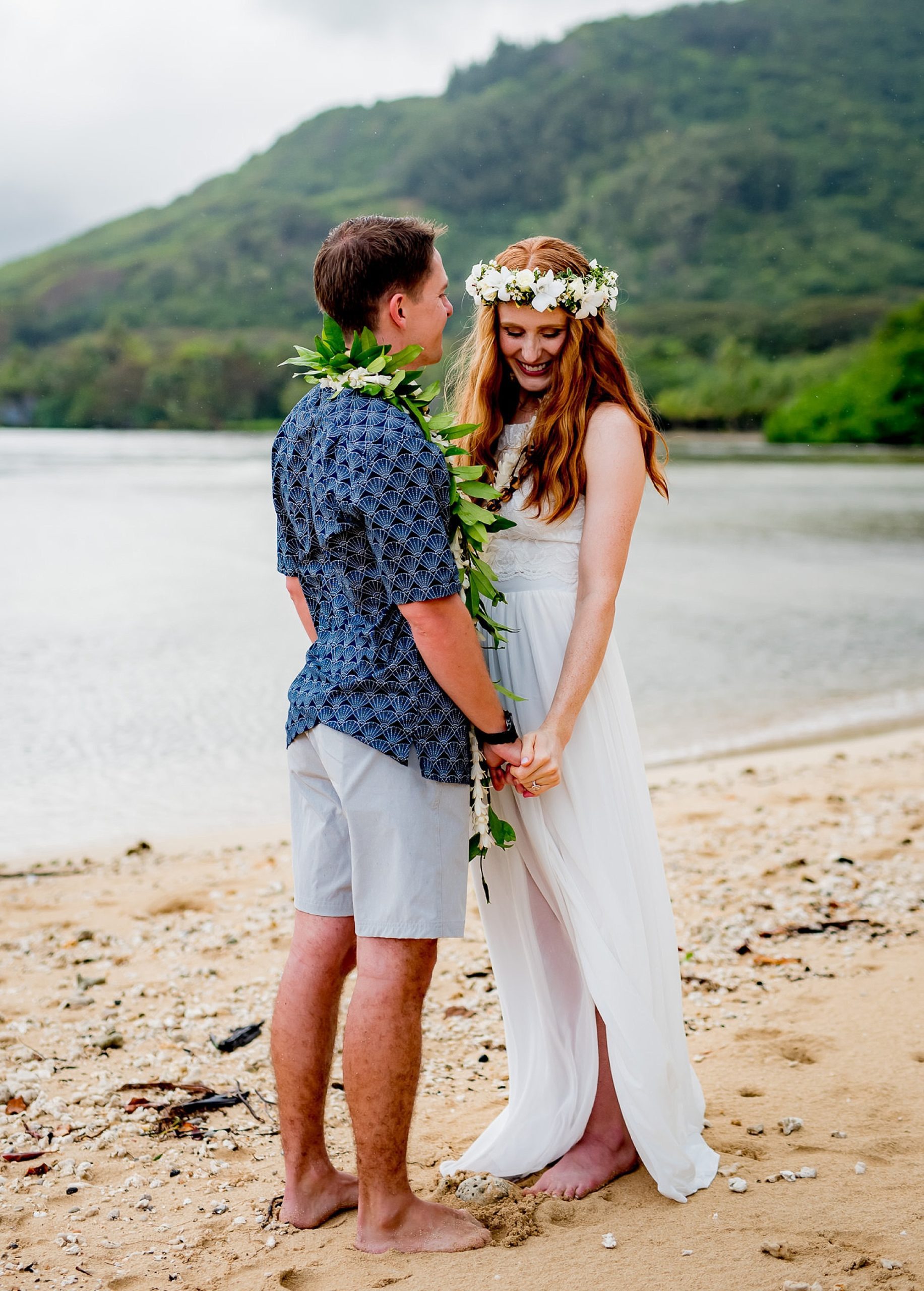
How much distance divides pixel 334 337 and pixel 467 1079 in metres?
2.42

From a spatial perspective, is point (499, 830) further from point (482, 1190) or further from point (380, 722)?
point (482, 1190)

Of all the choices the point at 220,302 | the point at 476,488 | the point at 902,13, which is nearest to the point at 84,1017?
the point at 476,488

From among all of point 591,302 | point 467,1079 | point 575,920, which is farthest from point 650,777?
point 591,302

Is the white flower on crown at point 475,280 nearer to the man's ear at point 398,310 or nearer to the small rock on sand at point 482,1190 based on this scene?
the man's ear at point 398,310

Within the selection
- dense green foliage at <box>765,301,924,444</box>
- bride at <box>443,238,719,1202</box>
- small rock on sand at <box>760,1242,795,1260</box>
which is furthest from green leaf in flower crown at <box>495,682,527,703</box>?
dense green foliage at <box>765,301,924,444</box>

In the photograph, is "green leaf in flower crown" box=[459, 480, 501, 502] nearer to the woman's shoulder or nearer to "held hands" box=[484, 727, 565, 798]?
the woman's shoulder

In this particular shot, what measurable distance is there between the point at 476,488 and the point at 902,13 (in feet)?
735

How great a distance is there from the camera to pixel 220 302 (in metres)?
118

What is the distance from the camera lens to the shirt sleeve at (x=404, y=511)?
7.75 ft

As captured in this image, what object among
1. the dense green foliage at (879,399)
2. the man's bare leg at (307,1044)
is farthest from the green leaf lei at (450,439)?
the dense green foliage at (879,399)

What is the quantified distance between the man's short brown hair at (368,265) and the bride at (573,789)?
1.36 ft

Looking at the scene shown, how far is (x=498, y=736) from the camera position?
104 inches

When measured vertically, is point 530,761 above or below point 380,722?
below

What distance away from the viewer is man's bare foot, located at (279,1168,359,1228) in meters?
2.79
